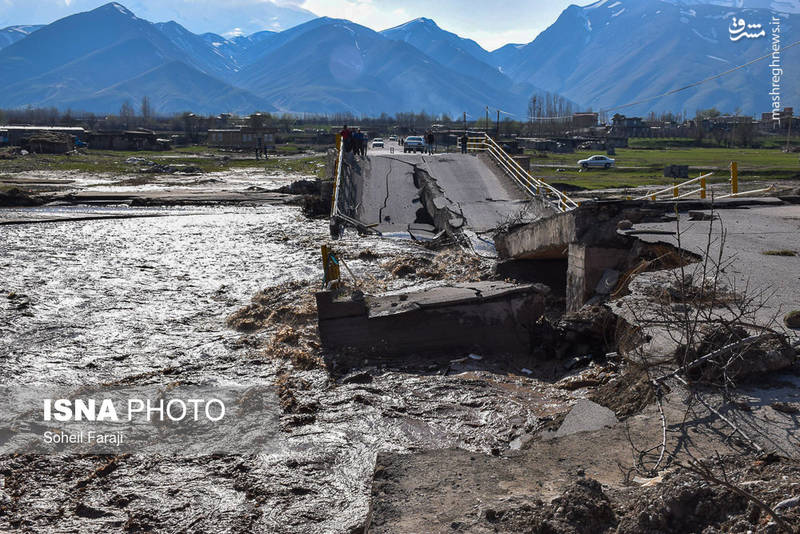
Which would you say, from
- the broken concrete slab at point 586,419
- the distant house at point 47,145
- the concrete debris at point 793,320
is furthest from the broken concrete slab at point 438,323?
the distant house at point 47,145

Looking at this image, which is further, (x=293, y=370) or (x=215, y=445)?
(x=293, y=370)

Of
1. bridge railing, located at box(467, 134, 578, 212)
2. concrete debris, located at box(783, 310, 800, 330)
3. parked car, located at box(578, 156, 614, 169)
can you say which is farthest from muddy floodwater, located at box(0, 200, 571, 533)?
parked car, located at box(578, 156, 614, 169)

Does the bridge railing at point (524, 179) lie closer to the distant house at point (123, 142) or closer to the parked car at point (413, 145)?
the parked car at point (413, 145)

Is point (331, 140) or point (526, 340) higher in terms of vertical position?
point (331, 140)

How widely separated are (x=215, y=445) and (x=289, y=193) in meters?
28.7

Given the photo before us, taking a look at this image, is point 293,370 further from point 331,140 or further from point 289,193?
point 331,140

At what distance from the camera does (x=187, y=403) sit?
816cm

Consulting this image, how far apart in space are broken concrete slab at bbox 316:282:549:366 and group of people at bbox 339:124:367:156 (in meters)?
20.9

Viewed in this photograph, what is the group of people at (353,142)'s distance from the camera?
98.8ft

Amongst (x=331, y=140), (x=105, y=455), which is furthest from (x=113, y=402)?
(x=331, y=140)

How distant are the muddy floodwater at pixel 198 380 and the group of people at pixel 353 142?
13534 millimetres

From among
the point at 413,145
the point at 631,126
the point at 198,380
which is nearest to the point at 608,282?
the point at 198,380

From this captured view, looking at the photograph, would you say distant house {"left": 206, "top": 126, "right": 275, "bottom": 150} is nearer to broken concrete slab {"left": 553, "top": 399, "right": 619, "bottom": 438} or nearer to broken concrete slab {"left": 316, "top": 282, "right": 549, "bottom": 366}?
broken concrete slab {"left": 316, "top": 282, "right": 549, "bottom": 366}

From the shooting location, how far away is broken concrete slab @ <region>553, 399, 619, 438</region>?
5926mm
